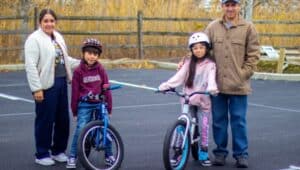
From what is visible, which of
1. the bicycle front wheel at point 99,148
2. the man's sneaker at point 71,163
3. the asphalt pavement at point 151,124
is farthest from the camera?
the asphalt pavement at point 151,124

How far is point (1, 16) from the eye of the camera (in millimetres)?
21844

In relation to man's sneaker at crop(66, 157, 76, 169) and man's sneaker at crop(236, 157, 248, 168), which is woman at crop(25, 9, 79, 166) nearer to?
man's sneaker at crop(66, 157, 76, 169)

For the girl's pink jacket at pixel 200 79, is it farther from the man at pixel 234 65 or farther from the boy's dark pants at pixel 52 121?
the boy's dark pants at pixel 52 121

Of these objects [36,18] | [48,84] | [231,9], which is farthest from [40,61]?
[36,18]

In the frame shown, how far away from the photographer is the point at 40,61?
7.70 metres

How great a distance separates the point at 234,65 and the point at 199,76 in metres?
0.41

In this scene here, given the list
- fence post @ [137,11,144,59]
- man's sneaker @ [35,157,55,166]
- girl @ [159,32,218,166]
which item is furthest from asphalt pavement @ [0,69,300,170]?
fence post @ [137,11,144,59]

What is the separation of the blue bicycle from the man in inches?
49.0

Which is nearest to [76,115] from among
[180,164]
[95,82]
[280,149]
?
[95,82]

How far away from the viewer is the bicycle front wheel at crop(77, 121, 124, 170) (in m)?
7.36

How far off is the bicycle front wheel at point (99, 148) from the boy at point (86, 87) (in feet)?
0.11

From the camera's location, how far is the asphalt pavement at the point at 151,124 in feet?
27.4

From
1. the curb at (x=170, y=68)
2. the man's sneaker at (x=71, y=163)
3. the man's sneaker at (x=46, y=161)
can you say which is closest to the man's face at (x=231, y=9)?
the man's sneaker at (x=71, y=163)

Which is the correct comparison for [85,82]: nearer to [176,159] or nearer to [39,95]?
[39,95]
